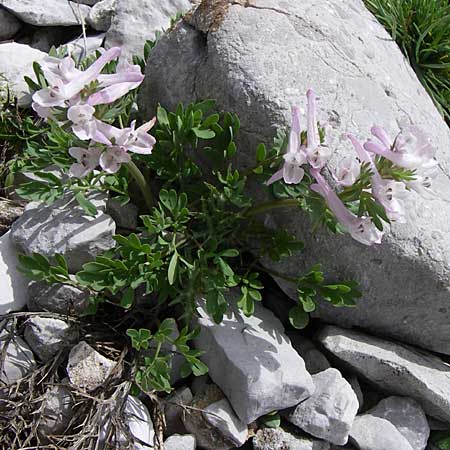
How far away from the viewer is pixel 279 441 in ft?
11.7

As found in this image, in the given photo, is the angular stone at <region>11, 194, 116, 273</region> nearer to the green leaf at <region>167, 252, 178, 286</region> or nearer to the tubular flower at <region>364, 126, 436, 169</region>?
the green leaf at <region>167, 252, 178, 286</region>

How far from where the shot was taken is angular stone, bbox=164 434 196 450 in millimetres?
3480

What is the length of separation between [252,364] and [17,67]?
7.42 ft

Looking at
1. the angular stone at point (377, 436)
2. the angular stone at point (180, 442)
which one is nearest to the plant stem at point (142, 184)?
the angular stone at point (180, 442)

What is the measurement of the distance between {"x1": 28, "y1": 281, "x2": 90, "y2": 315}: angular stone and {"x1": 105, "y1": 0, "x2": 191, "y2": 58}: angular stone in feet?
5.41

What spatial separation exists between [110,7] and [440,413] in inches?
124

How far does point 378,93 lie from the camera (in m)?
4.09

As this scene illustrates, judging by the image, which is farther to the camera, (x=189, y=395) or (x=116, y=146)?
(x=189, y=395)

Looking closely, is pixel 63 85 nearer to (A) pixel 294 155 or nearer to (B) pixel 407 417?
(A) pixel 294 155

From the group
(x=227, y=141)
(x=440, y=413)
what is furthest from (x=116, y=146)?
(x=440, y=413)

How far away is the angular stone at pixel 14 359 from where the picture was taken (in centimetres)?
353

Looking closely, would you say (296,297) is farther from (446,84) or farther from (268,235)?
(446,84)

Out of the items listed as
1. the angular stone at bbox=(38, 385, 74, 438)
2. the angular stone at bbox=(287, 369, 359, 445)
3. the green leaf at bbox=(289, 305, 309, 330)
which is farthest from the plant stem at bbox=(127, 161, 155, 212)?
the angular stone at bbox=(287, 369, 359, 445)

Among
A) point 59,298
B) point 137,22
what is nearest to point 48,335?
point 59,298
